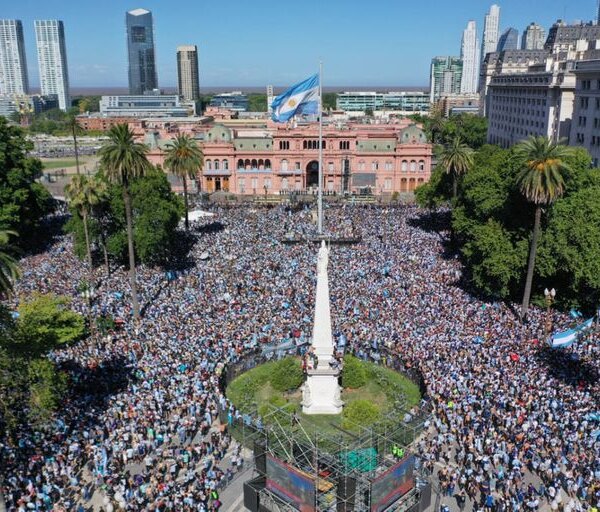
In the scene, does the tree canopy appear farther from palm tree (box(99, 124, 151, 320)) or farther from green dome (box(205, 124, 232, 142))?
green dome (box(205, 124, 232, 142))

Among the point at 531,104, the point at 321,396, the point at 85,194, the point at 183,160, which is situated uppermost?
the point at 531,104

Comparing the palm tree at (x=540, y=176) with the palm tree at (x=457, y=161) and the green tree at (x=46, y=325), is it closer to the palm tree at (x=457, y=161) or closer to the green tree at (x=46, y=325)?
the palm tree at (x=457, y=161)

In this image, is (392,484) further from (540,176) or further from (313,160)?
(313,160)

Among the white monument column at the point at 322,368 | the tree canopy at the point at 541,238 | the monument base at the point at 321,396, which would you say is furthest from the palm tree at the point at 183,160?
the monument base at the point at 321,396

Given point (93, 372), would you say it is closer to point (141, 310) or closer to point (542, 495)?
point (141, 310)

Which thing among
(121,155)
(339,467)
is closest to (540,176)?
(339,467)

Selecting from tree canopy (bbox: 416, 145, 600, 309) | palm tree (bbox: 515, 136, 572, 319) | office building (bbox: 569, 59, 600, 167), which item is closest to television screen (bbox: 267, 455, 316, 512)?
palm tree (bbox: 515, 136, 572, 319)

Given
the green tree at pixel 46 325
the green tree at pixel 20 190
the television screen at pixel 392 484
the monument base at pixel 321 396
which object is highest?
the green tree at pixel 20 190
